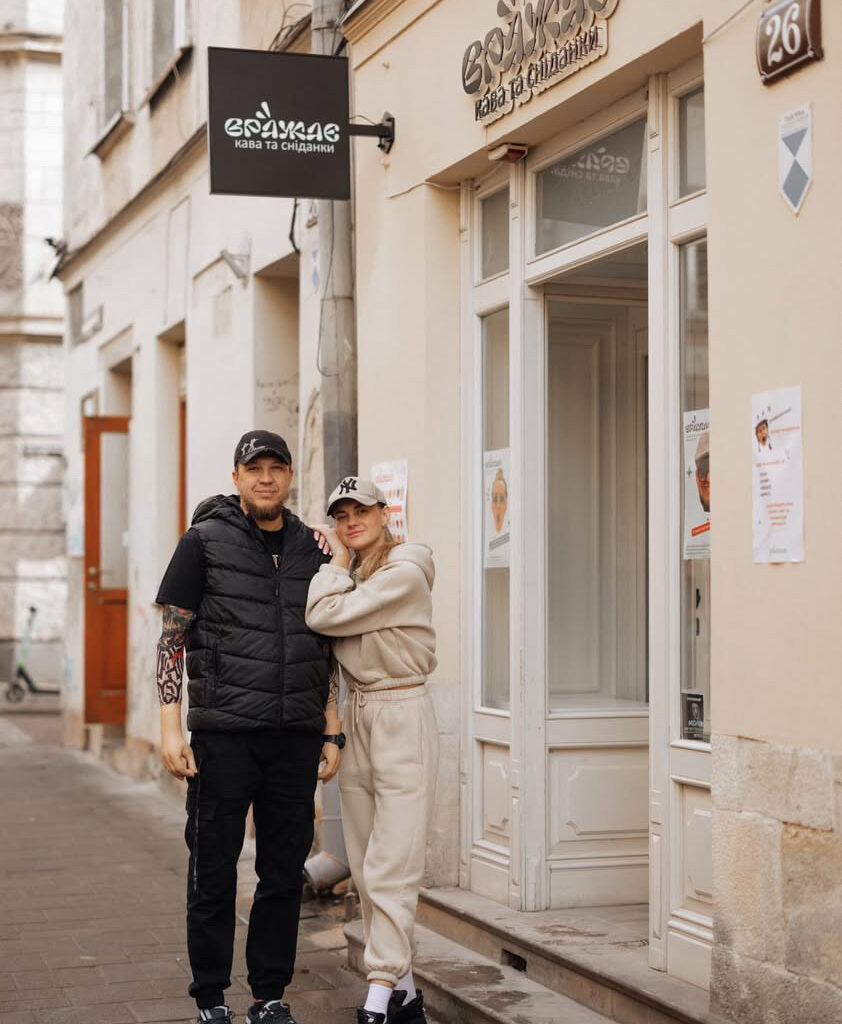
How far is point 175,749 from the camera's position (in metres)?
5.73

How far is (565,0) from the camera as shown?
6492 millimetres

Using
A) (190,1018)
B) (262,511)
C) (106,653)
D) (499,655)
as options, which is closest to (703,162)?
(262,511)

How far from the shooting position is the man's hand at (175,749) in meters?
5.74

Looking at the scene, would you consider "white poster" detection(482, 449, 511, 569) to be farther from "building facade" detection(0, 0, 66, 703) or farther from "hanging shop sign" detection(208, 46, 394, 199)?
"building facade" detection(0, 0, 66, 703)

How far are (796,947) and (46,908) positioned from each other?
4643 millimetres

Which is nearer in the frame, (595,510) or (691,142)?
(691,142)

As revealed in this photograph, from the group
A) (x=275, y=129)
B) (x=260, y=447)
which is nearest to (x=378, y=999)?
(x=260, y=447)

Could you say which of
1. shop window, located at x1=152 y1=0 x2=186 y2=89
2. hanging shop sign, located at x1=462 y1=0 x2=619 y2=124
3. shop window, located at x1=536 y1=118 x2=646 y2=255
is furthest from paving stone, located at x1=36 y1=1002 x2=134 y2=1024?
shop window, located at x1=152 y1=0 x2=186 y2=89

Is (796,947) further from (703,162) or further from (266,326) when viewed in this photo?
(266,326)

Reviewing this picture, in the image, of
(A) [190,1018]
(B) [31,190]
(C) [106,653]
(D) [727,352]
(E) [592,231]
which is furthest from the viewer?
(B) [31,190]

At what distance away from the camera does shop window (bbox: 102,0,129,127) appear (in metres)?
14.2

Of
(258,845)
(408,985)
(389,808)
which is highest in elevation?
(389,808)

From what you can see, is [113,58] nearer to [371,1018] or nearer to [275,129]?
[275,129]

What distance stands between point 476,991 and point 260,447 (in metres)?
2.14
